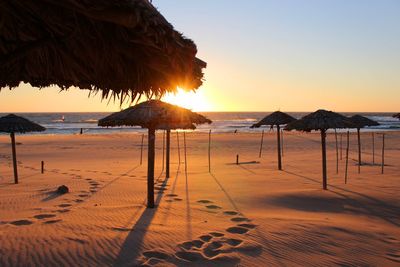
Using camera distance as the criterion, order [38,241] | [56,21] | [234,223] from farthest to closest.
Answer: [234,223]
[38,241]
[56,21]

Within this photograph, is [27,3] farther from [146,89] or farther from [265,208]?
[265,208]

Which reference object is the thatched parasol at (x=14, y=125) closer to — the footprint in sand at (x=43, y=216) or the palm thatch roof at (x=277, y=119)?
the footprint in sand at (x=43, y=216)

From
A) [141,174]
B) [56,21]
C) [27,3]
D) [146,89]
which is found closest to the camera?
[27,3]

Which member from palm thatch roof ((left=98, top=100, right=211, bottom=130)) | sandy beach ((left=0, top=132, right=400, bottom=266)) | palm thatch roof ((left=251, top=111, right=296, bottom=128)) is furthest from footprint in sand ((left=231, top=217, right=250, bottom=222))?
palm thatch roof ((left=251, top=111, right=296, bottom=128))

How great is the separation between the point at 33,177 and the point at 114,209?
6.77 m

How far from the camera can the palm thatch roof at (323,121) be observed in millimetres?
11234

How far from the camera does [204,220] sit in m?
7.91

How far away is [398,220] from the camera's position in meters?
8.09

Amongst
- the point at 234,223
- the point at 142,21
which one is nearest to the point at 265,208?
the point at 234,223

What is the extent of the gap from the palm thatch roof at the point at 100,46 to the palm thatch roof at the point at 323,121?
7.98m

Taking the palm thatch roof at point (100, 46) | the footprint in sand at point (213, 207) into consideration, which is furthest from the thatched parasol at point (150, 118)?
the palm thatch roof at point (100, 46)

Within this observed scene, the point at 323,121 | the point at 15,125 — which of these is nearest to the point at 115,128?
the point at 15,125

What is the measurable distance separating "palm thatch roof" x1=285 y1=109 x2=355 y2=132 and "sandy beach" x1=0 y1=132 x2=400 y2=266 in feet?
5.82

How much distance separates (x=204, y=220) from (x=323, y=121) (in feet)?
17.3
